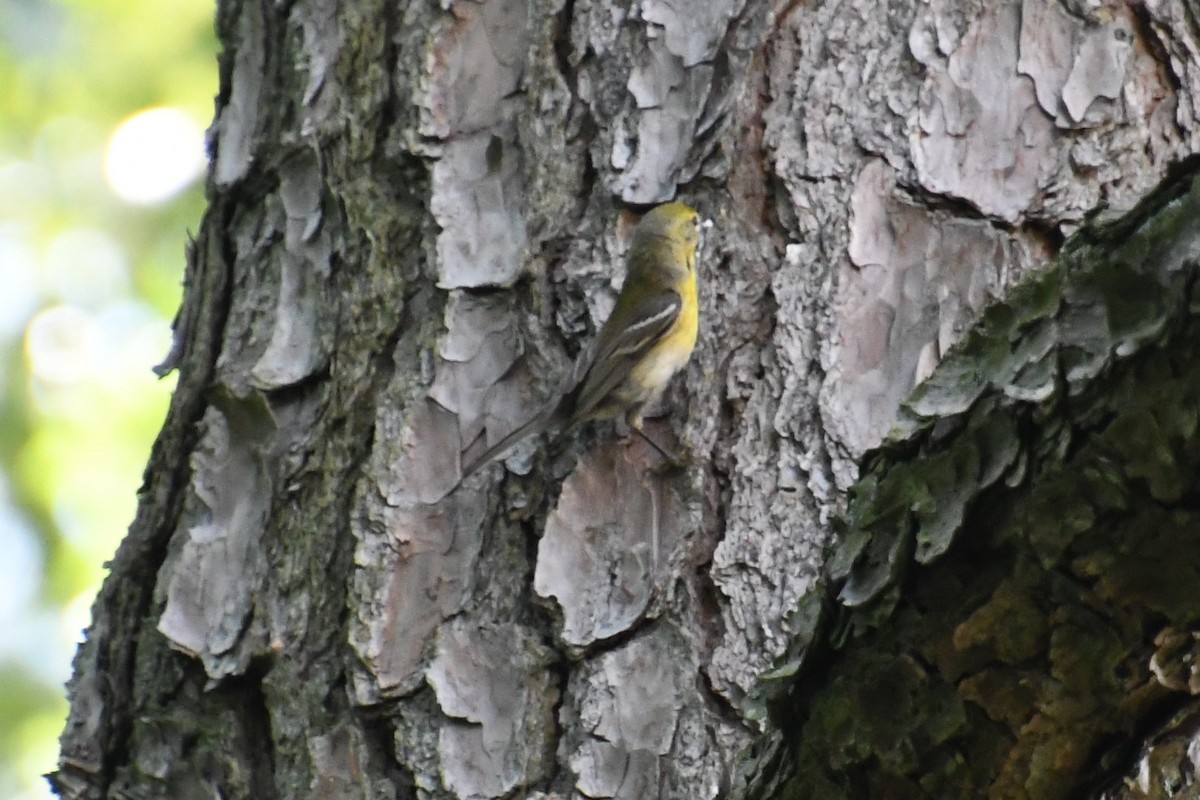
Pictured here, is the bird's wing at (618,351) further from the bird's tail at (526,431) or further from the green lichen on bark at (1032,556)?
the green lichen on bark at (1032,556)

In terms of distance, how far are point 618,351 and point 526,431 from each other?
374 millimetres

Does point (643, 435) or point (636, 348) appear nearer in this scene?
point (643, 435)

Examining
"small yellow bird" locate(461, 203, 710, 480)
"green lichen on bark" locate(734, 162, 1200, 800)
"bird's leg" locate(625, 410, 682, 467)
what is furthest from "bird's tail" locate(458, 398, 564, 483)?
"green lichen on bark" locate(734, 162, 1200, 800)

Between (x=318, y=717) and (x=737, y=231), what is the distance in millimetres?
1158

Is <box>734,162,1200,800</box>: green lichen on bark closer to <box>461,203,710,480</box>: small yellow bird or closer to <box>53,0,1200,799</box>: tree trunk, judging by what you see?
<box>53,0,1200,799</box>: tree trunk

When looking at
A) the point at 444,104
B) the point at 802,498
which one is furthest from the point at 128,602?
the point at 802,498

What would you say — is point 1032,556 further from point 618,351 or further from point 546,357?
point 618,351

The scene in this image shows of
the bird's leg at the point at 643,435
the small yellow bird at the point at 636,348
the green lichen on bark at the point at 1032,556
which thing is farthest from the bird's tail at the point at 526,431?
the green lichen on bark at the point at 1032,556

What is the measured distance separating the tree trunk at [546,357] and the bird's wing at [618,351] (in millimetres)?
96

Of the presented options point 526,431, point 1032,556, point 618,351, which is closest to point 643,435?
point 526,431

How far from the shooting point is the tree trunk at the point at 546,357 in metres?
2.37

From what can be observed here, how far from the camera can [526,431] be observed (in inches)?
102

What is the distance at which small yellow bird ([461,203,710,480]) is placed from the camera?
2590 mm

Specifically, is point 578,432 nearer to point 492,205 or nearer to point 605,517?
point 605,517
